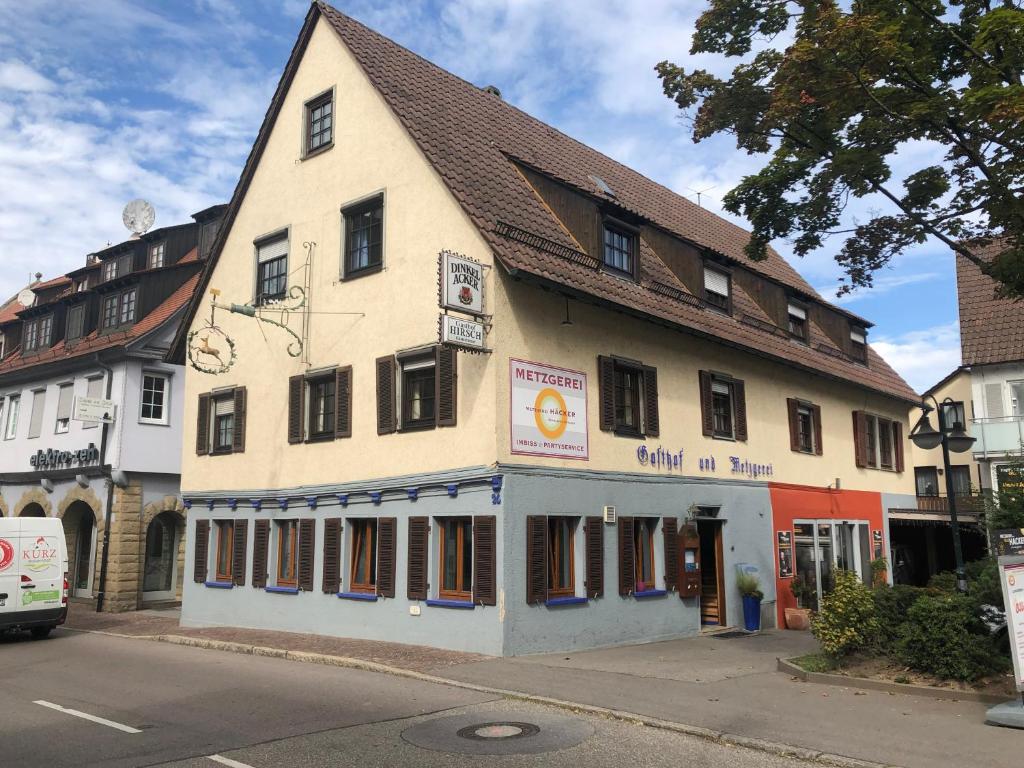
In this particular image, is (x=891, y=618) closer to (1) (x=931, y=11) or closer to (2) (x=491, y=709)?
(2) (x=491, y=709)

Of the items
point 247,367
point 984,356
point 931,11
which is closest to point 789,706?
point 931,11

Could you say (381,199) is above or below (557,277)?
above

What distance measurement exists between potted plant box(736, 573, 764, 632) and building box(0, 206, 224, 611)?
1670 centimetres

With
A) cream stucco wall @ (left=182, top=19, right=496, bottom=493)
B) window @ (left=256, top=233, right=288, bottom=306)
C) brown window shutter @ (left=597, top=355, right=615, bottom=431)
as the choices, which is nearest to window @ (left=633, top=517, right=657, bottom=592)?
brown window shutter @ (left=597, top=355, right=615, bottom=431)

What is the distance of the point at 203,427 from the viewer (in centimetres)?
2178

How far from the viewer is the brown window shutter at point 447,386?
15297 mm

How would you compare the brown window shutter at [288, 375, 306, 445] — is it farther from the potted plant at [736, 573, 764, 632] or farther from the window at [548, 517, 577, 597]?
the potted plant at [736, 573, 764, 632]

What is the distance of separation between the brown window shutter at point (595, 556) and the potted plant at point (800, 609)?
20.8 ft

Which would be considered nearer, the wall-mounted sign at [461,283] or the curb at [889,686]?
the curb at [889,686]

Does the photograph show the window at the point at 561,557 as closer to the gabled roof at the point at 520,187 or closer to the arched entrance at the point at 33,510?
the gabled roof at the point at 520,187

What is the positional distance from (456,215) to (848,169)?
6500 mm

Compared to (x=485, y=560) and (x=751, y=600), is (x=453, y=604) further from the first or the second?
(x=751, y=600)

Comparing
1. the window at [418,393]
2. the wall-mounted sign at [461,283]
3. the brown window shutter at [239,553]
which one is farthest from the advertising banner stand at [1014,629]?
the brown window shutter at [239,553]

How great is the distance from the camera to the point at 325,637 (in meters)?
17.1
